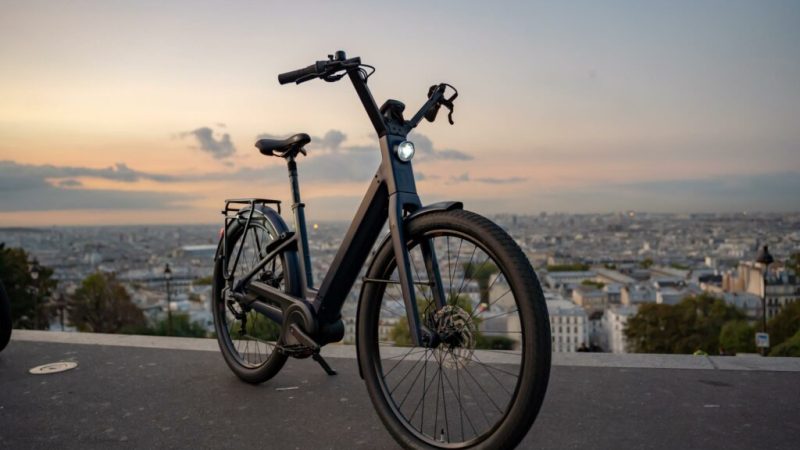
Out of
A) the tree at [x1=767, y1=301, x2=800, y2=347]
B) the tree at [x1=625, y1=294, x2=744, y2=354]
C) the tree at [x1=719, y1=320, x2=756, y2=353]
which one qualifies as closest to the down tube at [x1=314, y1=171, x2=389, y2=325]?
the tree at [x1=767, y1=301, x2=800, y2=347]

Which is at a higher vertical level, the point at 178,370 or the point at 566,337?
the point at 178,370

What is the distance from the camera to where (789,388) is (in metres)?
3.04

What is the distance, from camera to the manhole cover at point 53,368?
3.68 metres

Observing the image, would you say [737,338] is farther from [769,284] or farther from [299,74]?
[299,74]

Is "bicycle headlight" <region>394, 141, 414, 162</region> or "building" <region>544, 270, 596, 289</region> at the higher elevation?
"bicycle headlight" <region>394, 141, 414, 162</region>

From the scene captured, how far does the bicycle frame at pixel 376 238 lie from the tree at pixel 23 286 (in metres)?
25.2

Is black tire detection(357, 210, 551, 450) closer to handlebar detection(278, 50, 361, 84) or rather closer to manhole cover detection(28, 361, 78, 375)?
handlebar detection(278, 50, 361, 84)

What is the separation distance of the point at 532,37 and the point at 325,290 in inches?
471

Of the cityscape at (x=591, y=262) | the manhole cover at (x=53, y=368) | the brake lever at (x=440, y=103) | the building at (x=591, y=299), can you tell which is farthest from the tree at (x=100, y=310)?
the building at (x=591, y=299)

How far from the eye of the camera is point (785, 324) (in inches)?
1663

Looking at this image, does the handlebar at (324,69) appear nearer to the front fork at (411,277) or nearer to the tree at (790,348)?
the front fork at (411,277)

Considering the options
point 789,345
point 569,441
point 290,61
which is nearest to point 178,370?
point 290,61

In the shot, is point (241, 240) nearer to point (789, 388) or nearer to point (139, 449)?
point (139, 449)

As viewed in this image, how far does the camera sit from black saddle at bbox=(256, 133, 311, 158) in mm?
3041
